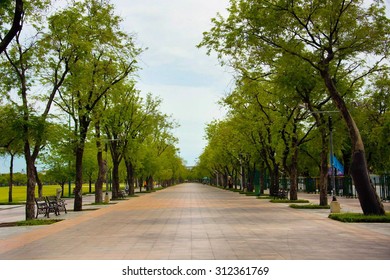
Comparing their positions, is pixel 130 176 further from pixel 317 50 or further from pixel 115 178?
pixel 317 50

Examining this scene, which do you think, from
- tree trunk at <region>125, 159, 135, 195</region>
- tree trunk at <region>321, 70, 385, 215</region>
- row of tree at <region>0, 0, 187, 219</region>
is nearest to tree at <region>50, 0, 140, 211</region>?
row of tree at <region>0, 0, 187, 219</region>

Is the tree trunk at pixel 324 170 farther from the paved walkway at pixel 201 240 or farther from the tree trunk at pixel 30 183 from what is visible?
the tree trunk at pixel 30 183

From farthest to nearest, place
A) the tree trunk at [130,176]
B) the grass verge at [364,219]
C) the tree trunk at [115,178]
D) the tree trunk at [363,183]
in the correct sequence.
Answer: the tree trunk at [130,176]
the tree trunk at [115,178]
the tree trunk at [363,183]
the grass verge at [364,219]

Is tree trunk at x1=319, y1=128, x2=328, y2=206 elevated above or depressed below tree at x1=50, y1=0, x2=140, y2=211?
below

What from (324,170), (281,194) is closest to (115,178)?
(281,194)

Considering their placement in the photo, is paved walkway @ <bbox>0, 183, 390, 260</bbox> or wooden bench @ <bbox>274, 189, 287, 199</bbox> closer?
paved walkway @ <bbox>0, 183, 390, 260</bbox>

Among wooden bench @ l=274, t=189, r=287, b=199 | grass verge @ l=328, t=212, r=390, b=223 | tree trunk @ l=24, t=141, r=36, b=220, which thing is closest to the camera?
grass verge @ l=328, t=212, r=390, b=223

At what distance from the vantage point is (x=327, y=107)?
95.7 feet

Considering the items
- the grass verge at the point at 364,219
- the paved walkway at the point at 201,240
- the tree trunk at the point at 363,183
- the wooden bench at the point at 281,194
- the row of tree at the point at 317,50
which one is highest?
the row of tree at the point at 317,50

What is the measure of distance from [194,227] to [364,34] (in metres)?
11.7

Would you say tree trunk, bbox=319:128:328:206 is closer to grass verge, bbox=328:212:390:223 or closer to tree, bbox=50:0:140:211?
grass verge, bbox=328:212:390:223

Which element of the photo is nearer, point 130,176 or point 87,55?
point 87,55

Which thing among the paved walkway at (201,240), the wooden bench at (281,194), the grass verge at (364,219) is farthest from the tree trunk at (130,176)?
the grass verge at (364,219)

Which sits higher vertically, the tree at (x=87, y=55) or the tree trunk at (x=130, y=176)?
the tree at (x=87, y=55)
